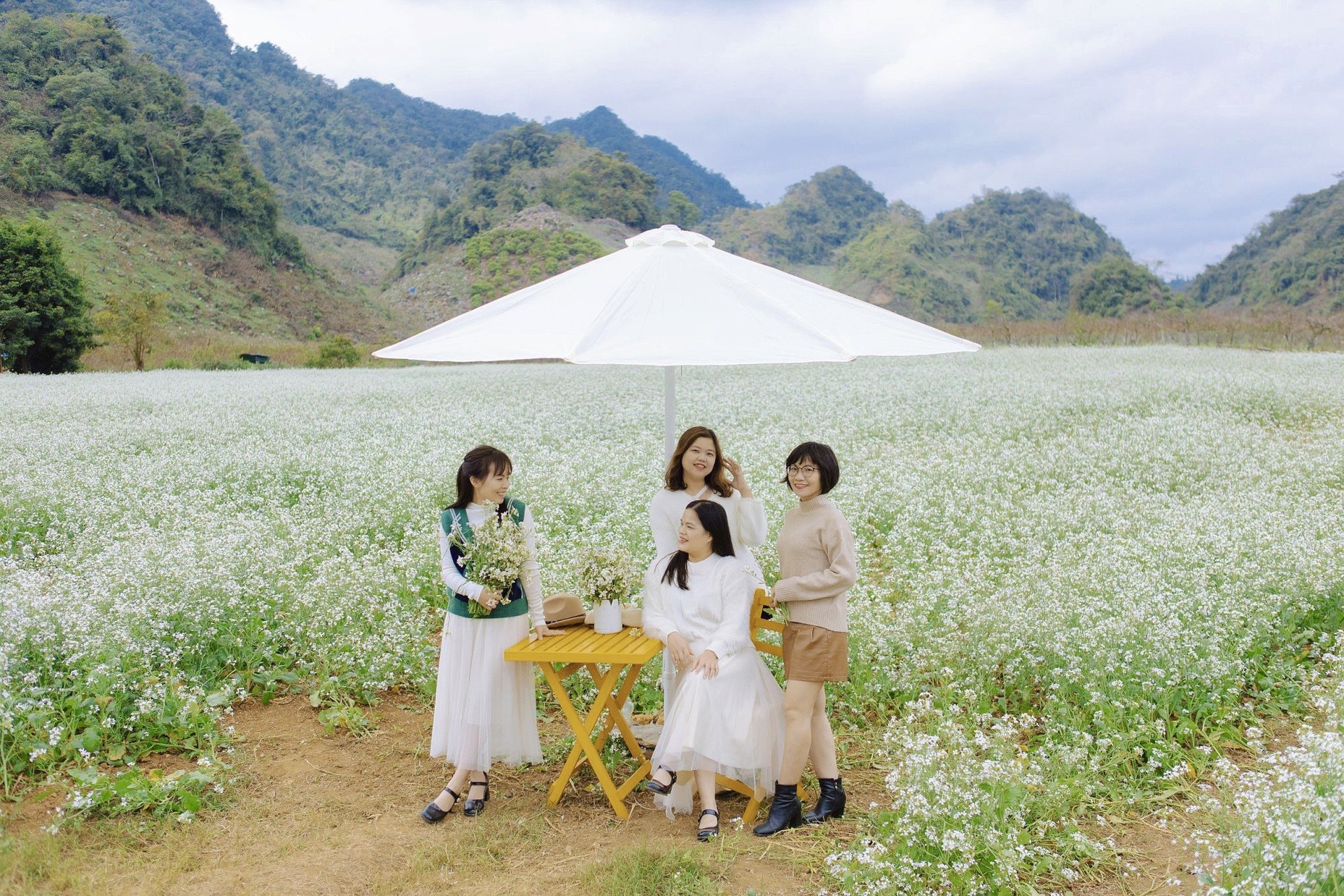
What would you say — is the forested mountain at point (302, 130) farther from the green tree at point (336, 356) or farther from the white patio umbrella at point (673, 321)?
the white patio umbrella at point (673, 321)

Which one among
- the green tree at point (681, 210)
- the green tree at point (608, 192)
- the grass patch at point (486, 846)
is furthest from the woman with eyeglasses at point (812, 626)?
the green tree at point (681, 210)

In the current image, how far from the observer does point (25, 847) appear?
4.32m

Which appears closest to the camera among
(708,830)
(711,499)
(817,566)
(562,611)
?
(708,830)

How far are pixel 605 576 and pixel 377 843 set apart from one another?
1770 millimetres

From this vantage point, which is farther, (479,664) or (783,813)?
(479,664)

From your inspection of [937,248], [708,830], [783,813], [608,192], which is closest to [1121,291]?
[937,248]

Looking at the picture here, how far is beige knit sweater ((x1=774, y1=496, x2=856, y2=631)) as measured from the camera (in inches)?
185

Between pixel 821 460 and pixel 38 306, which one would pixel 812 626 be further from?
pixel 38 306

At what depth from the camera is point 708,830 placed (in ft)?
15.0

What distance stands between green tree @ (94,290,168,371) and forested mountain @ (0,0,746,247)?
10079cm

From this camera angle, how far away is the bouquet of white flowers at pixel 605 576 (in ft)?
16.7

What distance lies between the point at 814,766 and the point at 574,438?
10.5 m

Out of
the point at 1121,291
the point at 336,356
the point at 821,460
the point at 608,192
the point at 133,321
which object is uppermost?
the point at 608,192

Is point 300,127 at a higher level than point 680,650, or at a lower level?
higher
